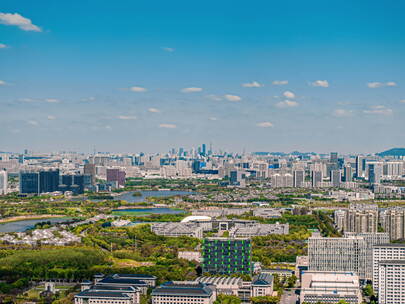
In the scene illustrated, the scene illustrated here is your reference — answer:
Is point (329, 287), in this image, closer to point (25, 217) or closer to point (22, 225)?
point (22, 225)

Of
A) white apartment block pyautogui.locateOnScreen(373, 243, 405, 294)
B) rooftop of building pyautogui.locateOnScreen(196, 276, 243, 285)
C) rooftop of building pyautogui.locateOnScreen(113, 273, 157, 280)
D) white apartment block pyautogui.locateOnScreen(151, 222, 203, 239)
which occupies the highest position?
white apartment block pyautogui.locateOnScreen(373, 243, 405, 294)

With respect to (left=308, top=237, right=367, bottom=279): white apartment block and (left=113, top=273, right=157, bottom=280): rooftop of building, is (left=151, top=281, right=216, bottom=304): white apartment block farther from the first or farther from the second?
(left=308, top=237, right=367, bottom=279): white apartment block

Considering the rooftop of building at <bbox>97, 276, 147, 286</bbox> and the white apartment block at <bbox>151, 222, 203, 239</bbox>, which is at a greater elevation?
the white apartment block at <bbox>151, 222, 203, 239</bbox>

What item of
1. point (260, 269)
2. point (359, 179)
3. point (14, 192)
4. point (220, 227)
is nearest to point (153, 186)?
point (14, 192)

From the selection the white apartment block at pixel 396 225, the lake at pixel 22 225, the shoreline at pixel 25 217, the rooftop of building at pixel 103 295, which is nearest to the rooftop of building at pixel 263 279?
the rooftop of building at pixel 103 295

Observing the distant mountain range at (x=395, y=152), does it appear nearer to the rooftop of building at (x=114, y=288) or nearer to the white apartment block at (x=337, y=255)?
the white apartment block at (x=337, y=255)

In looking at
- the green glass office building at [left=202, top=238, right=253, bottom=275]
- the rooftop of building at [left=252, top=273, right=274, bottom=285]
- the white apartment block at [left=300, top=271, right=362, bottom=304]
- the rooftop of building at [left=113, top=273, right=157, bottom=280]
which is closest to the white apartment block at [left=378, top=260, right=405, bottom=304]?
the white apartment block at [left=300, top=271, right=362, bottom=304]
